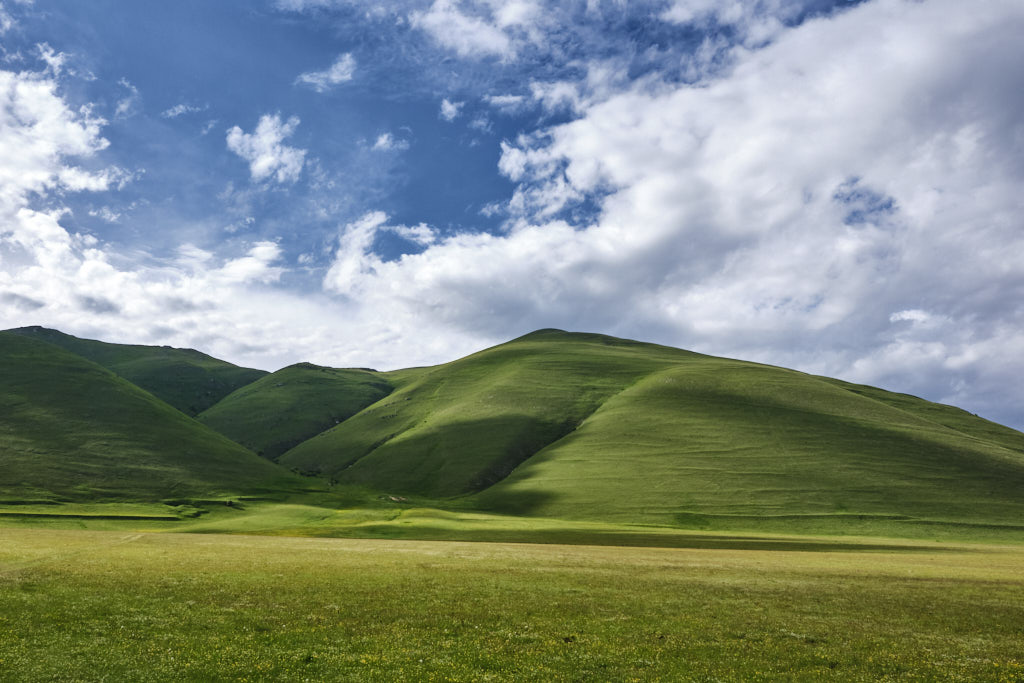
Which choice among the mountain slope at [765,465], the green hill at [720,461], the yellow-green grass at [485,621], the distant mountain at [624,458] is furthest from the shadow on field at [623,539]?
the yellow-green grass at [485,621]

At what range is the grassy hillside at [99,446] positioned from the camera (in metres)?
123

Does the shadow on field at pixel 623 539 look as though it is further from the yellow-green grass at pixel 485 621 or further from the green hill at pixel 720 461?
the yellow-green grass at pixel 485 621

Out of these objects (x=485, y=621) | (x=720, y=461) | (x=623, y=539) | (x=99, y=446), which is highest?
(x=720, y=461)

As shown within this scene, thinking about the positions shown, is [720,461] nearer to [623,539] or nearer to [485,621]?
[623,539]

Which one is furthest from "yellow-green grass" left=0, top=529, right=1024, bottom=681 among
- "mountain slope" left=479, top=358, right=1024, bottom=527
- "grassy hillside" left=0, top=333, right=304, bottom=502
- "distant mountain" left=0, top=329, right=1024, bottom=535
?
"grassy hillside" left=0, top=333, right=304, bottom=502

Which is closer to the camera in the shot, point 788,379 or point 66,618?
point 66,618

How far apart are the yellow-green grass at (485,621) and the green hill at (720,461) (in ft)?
240

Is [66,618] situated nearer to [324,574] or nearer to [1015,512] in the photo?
[324,574]

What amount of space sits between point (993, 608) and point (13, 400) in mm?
210372

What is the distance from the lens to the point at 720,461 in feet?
455

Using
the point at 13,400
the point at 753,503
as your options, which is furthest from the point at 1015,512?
the point at 13,400

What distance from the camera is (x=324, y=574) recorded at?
39531 millimetres

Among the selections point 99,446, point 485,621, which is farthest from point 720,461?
point 99,446

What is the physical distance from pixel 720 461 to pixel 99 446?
153365mm
